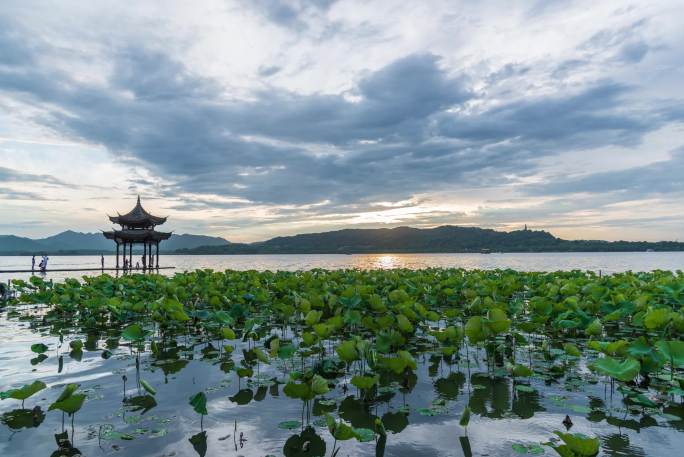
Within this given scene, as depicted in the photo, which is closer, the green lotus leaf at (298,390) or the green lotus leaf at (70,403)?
the green lotus leaf at (70,403)

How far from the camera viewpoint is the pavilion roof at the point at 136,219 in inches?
1444

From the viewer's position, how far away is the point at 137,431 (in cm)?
458

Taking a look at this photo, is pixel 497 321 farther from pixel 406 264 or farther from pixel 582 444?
pixel 406 264

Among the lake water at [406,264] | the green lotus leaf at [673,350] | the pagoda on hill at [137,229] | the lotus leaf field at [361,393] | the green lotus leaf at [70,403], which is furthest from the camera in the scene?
the lake water at [406,264]

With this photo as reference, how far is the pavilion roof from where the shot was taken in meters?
36.7

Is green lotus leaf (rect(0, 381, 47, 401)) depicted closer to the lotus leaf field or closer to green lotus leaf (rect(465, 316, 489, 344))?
the lotus leaf field

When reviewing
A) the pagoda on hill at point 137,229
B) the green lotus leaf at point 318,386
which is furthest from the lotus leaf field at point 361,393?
the pagoda on hill at point 137,229

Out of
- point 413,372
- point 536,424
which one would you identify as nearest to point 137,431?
point 413,372

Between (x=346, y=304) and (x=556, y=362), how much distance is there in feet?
13.6

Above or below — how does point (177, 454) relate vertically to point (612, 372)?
below

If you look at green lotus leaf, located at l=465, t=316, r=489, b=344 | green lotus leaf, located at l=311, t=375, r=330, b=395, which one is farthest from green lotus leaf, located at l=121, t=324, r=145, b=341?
green lotus leaf, located at l=465, t=316, r=489, b=344

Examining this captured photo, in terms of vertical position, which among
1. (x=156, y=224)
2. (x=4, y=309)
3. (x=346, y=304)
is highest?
(x=156, y=224)

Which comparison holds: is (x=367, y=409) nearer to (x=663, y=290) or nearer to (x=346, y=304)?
(x=346, y=304)

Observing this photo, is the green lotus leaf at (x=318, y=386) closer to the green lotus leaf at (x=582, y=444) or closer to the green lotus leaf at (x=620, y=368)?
the green lotus leaf at (x=582, y=444)
